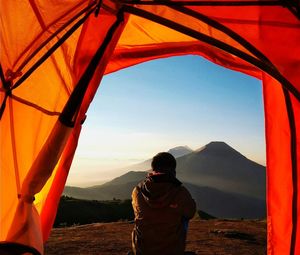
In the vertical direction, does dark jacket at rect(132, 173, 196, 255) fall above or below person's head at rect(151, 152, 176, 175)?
below

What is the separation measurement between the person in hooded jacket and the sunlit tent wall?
97 centimetres

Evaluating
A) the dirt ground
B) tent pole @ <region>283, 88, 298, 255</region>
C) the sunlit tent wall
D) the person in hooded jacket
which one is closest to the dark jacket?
the person in hooded jacket

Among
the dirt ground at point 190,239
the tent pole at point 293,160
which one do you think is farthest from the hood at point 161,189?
the dirt ground at point 190,239

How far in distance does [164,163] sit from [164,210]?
479 mm

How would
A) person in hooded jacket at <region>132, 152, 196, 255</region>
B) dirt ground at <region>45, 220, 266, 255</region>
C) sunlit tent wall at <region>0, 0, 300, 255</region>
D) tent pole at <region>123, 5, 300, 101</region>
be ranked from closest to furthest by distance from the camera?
1. tent pole at <region>123, 5, 300, 101</region>
2. sunlit tent wall at <region>0, 0, 300, 255</region>
3. person in hooded jacket at <region>132, 152, 196, 255</region>
4. dirt ground at <region>45, 220, 266, 255</region>

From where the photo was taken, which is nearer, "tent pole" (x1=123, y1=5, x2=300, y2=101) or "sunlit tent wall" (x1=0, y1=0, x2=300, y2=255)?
"tent pole" (x1=123, y1=5, x2=300, y2=101)

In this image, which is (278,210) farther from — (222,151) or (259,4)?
(222,151)

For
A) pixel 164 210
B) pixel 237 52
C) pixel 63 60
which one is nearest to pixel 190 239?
pixel 164 210

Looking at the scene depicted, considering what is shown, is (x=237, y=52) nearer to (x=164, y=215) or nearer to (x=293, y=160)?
(x=164, y=215)

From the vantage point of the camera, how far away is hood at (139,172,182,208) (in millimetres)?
4504

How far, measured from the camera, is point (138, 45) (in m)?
6.40

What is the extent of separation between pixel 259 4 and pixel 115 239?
8.92 meters

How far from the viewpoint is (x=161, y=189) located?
452 centimetres

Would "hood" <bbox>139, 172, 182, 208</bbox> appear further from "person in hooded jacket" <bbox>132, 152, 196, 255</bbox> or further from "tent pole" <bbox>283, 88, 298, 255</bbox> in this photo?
"tent pole" <bbox>283, 88, 298, 255</bbox>
